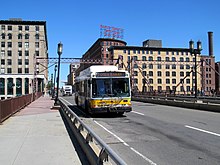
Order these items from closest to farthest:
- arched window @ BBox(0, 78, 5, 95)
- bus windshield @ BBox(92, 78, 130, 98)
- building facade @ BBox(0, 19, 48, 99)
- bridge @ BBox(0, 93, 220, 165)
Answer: bridge @ BBox(0, 93, 220, 165)
bus windshield @ BBox(92, 78, 130, 98)
arched window @ BBox(0, 78, 5, 95)
building facade @ BBox(0, 19, 48, 99)

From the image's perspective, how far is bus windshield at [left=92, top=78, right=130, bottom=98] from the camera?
17.1 meters

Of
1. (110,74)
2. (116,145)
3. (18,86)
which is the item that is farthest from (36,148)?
(18,86)

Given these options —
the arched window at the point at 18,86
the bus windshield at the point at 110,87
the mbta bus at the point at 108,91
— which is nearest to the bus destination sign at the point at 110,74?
the mbta bus at the point at 108,91

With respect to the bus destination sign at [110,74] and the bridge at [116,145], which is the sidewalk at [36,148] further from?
the bus destination sign at [110,74]

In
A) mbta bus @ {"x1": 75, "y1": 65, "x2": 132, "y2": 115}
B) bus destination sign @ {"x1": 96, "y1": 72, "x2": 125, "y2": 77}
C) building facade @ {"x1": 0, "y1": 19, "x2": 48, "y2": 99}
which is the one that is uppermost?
building facade @ {"x1": 0, "y1": 19, "x2": 48, "y2": 99}

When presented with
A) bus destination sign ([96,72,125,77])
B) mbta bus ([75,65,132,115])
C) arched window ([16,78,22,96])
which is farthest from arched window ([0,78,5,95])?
bus destination sign ([96,72,125,77])

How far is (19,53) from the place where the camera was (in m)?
105

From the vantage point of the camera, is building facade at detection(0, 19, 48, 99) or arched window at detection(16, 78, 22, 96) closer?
arched window at detection(16, 78, 22, 96)

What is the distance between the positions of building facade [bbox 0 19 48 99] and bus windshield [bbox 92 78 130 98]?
84731mm

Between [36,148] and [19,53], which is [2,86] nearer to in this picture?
[19,53]

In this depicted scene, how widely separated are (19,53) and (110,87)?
9393 cm

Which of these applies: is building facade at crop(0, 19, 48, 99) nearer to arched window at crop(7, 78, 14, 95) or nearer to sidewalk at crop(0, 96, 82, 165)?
arched window at crop(7, 78, 14, 95)

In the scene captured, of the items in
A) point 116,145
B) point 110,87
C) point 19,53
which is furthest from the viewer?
point 19,53

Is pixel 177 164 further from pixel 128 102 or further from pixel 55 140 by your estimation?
pixel 128 102
